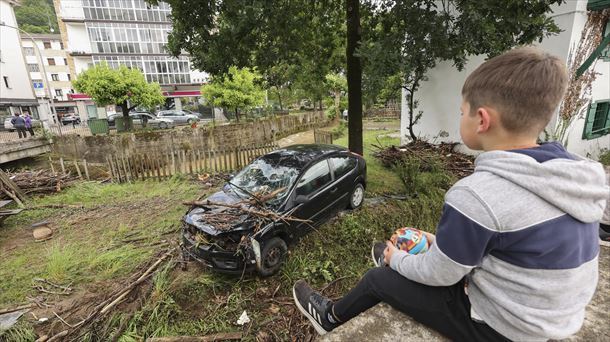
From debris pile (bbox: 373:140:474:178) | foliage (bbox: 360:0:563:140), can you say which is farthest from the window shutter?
foliage (bbox: 360:0:563:140)

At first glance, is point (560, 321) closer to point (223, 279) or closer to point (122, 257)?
point (223, 279)

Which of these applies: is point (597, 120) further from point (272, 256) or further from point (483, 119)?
point (483, 119)

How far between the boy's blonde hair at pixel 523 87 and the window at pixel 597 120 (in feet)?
31.2

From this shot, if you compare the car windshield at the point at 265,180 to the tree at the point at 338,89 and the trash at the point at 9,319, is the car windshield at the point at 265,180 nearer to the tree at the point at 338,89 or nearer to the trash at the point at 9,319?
the trash at the point at 9,319

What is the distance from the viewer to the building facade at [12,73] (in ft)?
77.7

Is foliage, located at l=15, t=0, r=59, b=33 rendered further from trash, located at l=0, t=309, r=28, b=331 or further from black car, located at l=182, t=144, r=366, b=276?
black car, located at l=182, t=144, r=366, b=276

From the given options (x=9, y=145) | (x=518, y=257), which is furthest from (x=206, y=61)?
(x=9, y=145)

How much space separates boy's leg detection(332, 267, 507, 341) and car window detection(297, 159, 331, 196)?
3027 mm

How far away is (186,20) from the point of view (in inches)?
208

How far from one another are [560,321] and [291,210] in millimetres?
3594

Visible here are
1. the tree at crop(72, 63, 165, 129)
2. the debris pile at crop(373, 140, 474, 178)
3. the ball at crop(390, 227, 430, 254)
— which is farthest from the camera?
the tree at crop(72, 63, 165, 129)

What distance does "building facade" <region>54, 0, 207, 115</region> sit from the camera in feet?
99.0

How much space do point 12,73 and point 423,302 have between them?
36445 mm

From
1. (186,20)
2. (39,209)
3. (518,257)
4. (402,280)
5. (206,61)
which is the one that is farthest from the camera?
(39,209)
